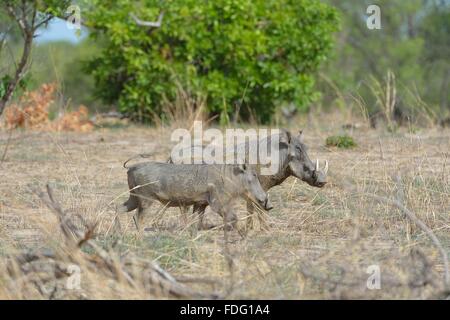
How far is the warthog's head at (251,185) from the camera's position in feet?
22.3

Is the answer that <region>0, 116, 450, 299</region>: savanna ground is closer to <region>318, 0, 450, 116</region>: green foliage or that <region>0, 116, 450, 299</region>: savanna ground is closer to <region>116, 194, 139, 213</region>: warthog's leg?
→ <region>116, 194, 139, 213</region>: warthog's leg

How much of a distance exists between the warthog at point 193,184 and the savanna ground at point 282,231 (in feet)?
0.76

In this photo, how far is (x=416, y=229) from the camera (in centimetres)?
703

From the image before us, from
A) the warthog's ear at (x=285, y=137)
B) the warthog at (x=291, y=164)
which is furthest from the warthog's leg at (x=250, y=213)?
the warthog's ear at (x=285, y=137)

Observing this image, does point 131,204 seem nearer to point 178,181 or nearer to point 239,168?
point 178,181

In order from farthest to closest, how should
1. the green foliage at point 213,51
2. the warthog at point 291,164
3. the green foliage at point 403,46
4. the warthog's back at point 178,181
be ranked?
1. the green foliage at point 403,46
2. the green foliage at point 213,51
3. the warthog at point 291,164
4. the warthog's back at point 178,181

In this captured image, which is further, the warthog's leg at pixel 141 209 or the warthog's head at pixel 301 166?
the warthog's head at pixel 301 166

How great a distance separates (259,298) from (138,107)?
10.3 metres

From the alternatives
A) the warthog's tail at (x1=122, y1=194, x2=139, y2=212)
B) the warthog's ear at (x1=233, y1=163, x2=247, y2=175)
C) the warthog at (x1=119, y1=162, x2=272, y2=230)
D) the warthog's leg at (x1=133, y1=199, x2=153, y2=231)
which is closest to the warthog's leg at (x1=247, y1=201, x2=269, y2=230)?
the warthog at (x1=119, y1=162, x2=272, y2=230)

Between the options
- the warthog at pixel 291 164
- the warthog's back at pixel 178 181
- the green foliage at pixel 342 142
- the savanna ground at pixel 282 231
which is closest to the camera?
the savanna ground at pixel 282 231

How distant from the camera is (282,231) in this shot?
6.93m

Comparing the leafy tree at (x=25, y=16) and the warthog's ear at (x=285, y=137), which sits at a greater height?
the leafy tree at (x=25, y=16)

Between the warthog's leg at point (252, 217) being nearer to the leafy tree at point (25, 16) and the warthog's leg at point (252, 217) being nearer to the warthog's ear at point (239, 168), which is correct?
the warthog's ear at point (239, 168)
